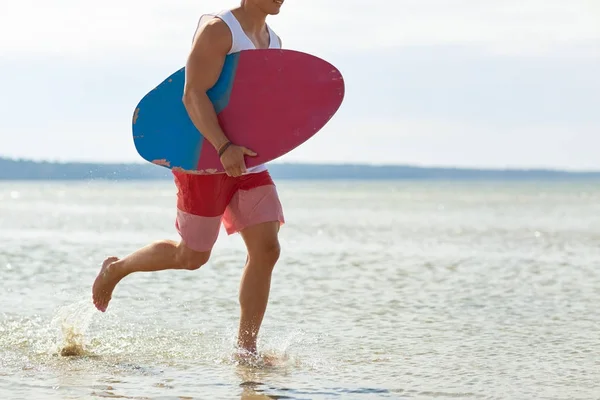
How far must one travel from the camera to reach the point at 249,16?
5.04 m

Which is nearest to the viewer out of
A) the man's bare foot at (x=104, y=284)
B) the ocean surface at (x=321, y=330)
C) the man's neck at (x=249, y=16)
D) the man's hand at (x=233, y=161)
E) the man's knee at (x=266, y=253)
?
the ocean surface at (x=321, y=330)

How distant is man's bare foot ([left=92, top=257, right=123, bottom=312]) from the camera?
5.53m

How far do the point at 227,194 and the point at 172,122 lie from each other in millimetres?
418

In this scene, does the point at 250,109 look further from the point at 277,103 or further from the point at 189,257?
the point at 189,257

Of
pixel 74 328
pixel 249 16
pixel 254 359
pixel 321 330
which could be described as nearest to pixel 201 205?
pixel 254 359

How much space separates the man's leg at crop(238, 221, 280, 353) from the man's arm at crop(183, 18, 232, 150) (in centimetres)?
47

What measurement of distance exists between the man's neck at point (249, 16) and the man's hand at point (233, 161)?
0.57 metres

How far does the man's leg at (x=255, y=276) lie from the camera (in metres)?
5.09

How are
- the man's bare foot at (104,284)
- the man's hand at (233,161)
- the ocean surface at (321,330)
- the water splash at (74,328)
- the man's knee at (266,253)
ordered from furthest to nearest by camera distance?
the man's bare foot at (104,284) < the water splash at (74,328) < the man's knee at (266,253) < the man's hand at (233,161) < the ocean surface at (321,330)

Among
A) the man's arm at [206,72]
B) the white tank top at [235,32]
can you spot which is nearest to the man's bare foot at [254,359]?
the white tank top at [235,32]

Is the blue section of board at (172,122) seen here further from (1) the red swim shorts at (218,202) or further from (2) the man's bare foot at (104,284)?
(2) the man's bare foot at (104,284)

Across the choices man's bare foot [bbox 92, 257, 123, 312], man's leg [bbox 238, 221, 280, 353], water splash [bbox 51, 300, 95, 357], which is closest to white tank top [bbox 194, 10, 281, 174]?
man's leg [bbox 238, 221, 280, 353]

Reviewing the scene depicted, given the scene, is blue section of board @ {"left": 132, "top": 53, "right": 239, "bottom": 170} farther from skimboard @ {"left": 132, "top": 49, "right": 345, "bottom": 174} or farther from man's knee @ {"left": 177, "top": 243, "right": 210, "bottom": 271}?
man's knee @ {"left": 177, "top": 243, "right": 210, "bottom": 271}

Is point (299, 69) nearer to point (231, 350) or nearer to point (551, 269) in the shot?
point (231, 350)
